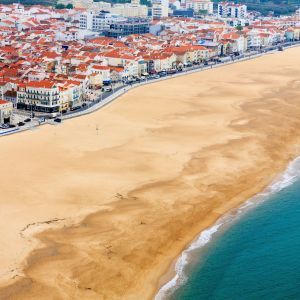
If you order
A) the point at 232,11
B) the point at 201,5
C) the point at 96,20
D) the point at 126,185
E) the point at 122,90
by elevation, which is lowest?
the point at 126,185

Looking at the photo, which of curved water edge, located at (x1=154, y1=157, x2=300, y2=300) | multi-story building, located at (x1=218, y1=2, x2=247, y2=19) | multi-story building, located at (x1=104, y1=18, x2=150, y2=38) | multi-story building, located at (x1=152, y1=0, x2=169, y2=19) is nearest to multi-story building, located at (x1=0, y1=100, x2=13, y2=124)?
curved water edge, located at (x1=154, y1=157, x2=300, y2=300)

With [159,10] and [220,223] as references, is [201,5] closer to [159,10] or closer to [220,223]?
[159,10]

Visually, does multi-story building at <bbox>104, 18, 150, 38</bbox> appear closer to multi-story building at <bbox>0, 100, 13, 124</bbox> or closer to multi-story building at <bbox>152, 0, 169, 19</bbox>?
multi-story building at <bbox>152, 0, 169, 19</bbox>

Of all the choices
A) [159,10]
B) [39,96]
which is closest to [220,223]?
[39,96]

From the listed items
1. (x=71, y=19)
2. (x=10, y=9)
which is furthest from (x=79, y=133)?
(x=10, y=9)

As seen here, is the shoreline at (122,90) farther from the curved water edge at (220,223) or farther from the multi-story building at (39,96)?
the curved water edge at (220,223)

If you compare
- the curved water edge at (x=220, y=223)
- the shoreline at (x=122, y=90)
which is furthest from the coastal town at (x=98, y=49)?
the curved water edge at (x=220, y=223)
